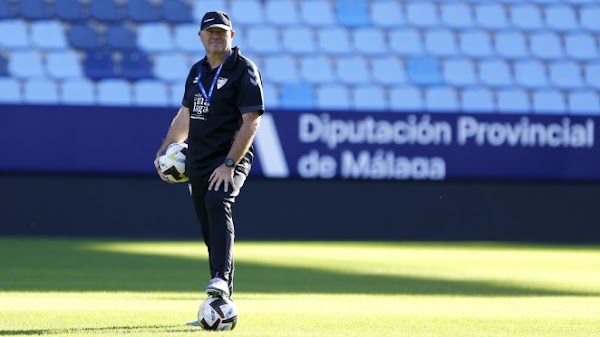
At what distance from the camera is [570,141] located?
60.3 ft

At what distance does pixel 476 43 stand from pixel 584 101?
180 centimetres

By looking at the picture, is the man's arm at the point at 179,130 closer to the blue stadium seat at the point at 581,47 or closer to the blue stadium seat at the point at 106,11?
the blue stadium seat at the point at 106,11

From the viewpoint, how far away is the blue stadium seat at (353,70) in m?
18.6

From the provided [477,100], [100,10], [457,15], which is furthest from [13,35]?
[477,100]

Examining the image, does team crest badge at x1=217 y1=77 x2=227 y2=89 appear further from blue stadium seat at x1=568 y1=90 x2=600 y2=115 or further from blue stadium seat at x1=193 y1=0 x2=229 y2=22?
blue stadium seat at x1=568 y1=90 x2=600 y2=115

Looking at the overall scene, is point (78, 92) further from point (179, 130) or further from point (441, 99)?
point (179, 130)

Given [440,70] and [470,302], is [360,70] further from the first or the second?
[470,302]

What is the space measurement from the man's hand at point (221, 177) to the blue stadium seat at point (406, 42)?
12.0 meters

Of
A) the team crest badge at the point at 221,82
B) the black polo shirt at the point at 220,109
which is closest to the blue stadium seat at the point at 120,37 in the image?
the black polo shirt at the point at 220,109

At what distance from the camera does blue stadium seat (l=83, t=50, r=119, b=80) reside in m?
17.8

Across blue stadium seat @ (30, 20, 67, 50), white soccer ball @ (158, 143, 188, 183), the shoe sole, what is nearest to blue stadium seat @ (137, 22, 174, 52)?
blue stadium seat @ (30, 20, 67, 50)

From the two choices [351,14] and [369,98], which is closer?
[369,98]

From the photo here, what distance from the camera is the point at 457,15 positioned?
19.5 meters

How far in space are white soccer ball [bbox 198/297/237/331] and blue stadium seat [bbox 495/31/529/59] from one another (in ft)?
42.3
